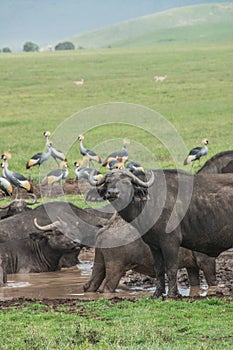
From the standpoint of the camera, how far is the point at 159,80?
162 ft

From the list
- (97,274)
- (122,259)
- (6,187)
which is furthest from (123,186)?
(6,187)

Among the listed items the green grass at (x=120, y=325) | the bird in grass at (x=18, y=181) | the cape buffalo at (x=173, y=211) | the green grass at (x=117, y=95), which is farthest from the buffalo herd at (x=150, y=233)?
the green grass at (x=117, y=95)

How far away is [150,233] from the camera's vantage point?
10.8m

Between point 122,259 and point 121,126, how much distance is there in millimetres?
23066

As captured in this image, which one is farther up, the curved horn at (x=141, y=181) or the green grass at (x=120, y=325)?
the curved horn at (x=141, y=181)

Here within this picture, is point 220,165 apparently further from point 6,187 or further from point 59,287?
point 6,187

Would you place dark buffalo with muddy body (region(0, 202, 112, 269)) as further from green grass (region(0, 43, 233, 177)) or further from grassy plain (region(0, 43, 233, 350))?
green grass (region(0, 43, 233, 177))

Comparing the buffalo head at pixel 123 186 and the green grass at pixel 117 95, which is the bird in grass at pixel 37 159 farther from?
the buffalo head at pixel 123 186

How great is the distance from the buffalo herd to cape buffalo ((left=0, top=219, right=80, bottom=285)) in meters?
0.02

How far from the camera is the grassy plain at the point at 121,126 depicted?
26.8ft

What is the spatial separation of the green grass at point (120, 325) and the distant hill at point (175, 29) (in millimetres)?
103665

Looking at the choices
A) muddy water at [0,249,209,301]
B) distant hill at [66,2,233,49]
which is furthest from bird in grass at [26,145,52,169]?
distant hill at [66,2,233,49]

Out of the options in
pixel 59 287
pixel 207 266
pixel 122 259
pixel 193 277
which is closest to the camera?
pixel 122 259

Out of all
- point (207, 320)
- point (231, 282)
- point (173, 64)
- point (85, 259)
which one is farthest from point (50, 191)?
point (173, 64)
